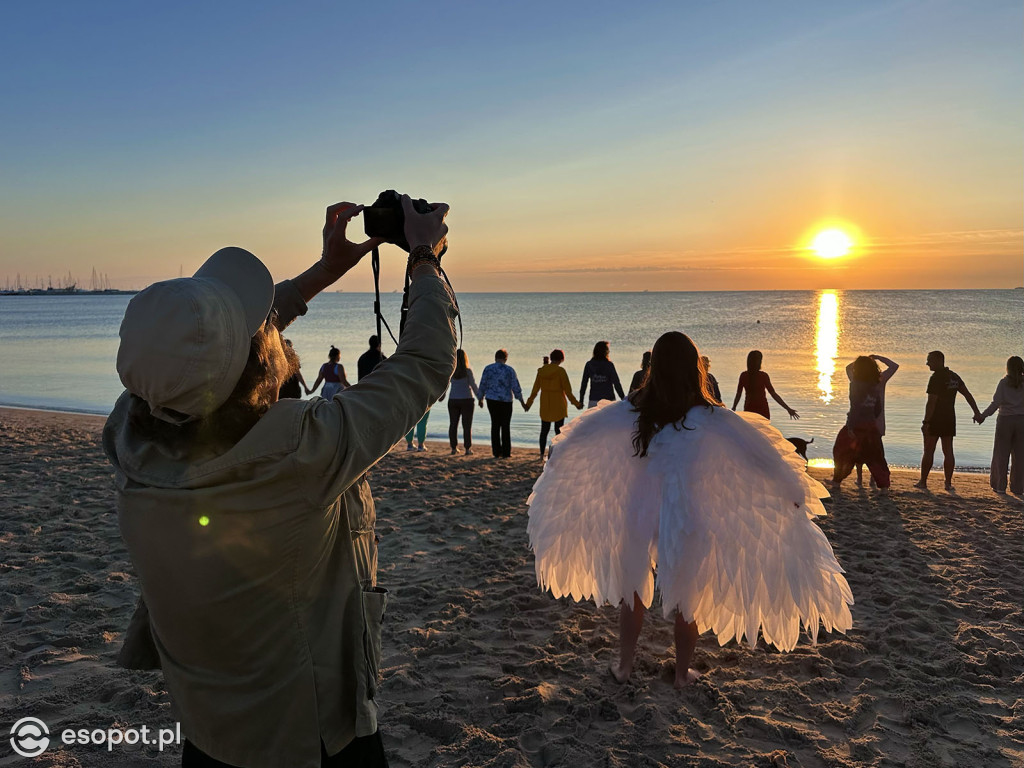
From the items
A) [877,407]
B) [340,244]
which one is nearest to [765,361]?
[877,407]

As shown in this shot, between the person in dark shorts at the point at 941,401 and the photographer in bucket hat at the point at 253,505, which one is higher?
the photographer in bucket hat at the point at 253,505

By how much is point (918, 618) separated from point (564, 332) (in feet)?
191

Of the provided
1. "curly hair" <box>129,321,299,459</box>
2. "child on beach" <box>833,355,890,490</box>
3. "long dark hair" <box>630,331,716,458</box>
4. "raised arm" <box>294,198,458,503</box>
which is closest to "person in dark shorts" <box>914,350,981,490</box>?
"child on beach" <box>833,355,890,490</box>

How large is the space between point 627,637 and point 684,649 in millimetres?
315

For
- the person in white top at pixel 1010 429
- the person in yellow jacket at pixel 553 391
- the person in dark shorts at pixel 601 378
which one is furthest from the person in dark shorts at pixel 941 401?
the person in yellow jacket at pixel 553 391

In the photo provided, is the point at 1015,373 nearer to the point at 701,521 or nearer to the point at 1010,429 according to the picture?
the point at 1010,429

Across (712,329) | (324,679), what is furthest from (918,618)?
(712,329)

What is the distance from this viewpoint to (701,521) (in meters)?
3.40

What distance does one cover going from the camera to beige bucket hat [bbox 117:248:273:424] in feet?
4.06

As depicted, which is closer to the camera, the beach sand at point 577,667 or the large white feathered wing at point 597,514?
the beach sand at point 577,667

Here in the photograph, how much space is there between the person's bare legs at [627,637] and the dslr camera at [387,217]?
106 inches

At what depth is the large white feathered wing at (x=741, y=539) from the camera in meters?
3.42

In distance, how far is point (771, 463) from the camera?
3.49 metres

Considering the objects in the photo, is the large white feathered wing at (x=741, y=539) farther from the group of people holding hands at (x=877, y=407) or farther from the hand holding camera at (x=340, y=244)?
the group of people holding hands at (x=877, y=407)
